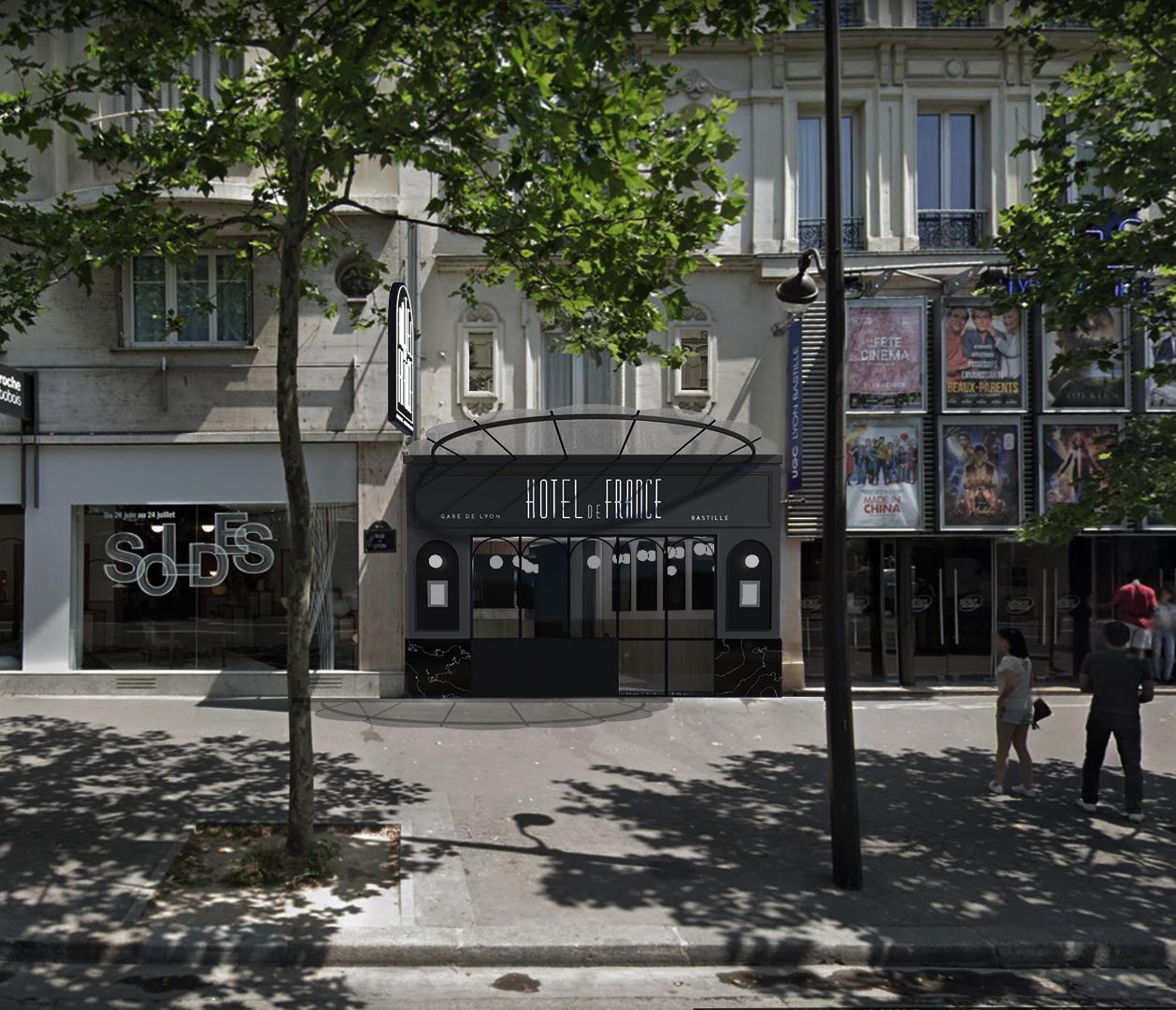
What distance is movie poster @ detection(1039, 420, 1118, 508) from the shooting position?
13328 millimetres

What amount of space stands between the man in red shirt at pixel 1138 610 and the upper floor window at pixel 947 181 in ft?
18.4

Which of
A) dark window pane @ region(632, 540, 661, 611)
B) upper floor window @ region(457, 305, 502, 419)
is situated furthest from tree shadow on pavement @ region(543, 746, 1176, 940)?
upper floor window @ region(457, 305, 502, 419)

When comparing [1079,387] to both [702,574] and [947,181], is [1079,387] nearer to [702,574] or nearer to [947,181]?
[947,181]

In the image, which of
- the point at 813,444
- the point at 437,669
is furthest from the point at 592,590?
the point at 813,444

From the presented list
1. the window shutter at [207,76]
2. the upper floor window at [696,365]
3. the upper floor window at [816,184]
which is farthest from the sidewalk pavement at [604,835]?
the window shutter at [207,76]

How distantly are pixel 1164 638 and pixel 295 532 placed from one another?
13005 mm

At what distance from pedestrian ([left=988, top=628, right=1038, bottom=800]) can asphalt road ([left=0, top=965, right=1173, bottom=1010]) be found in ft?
10.3

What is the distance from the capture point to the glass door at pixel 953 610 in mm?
13891

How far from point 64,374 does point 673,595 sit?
8.95 metres

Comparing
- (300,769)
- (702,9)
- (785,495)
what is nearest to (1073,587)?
(785,495)

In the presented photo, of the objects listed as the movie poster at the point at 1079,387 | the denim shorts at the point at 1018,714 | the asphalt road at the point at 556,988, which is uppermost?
the movie poster at the point at 1079,387

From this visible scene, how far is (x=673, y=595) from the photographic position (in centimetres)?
1338

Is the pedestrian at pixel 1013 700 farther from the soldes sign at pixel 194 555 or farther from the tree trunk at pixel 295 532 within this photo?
the soldes sign at pixel 194 555

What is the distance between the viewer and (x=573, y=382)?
13.6 m
